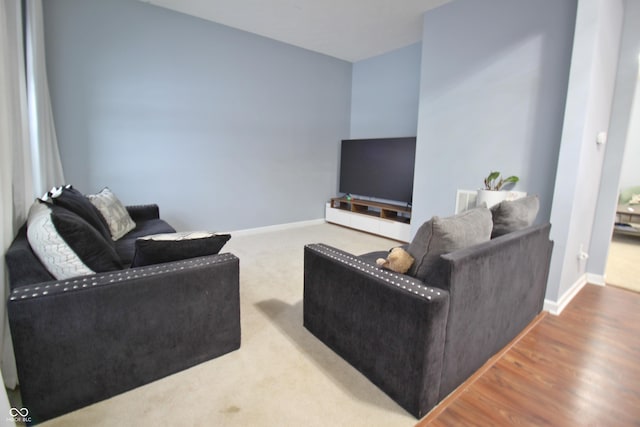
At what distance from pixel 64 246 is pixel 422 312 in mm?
1700

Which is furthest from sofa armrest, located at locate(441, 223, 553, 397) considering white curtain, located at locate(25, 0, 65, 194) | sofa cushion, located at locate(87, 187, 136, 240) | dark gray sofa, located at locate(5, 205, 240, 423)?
white curtain, located at locate(25, 0, 65, 194)

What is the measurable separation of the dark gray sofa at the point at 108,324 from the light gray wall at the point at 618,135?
140 inches

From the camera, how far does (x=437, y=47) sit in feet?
11.3

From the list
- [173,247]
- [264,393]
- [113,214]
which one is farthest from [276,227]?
[264,393]

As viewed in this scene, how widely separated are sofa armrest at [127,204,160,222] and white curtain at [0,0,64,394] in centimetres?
69

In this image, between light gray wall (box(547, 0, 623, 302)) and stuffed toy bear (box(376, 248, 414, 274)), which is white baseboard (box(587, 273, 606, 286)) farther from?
stuffed toy bear (box(376, 248, 414, 274))

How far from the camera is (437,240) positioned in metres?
1.43

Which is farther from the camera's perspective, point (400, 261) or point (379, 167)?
point (379, 167)

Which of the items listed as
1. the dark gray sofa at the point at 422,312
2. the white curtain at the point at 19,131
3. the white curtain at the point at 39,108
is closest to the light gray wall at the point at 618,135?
the dark gray sofa at the point at 422,312

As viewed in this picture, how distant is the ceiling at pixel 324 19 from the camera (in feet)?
11.0

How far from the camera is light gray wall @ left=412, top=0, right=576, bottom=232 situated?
2.62 metres

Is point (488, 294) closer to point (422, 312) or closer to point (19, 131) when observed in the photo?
point (422, 312)

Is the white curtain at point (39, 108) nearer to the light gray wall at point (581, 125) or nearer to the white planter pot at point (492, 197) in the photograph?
the white planter pot at point (492, 197)

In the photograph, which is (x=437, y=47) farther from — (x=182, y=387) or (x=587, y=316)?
(x=182, y=387)
